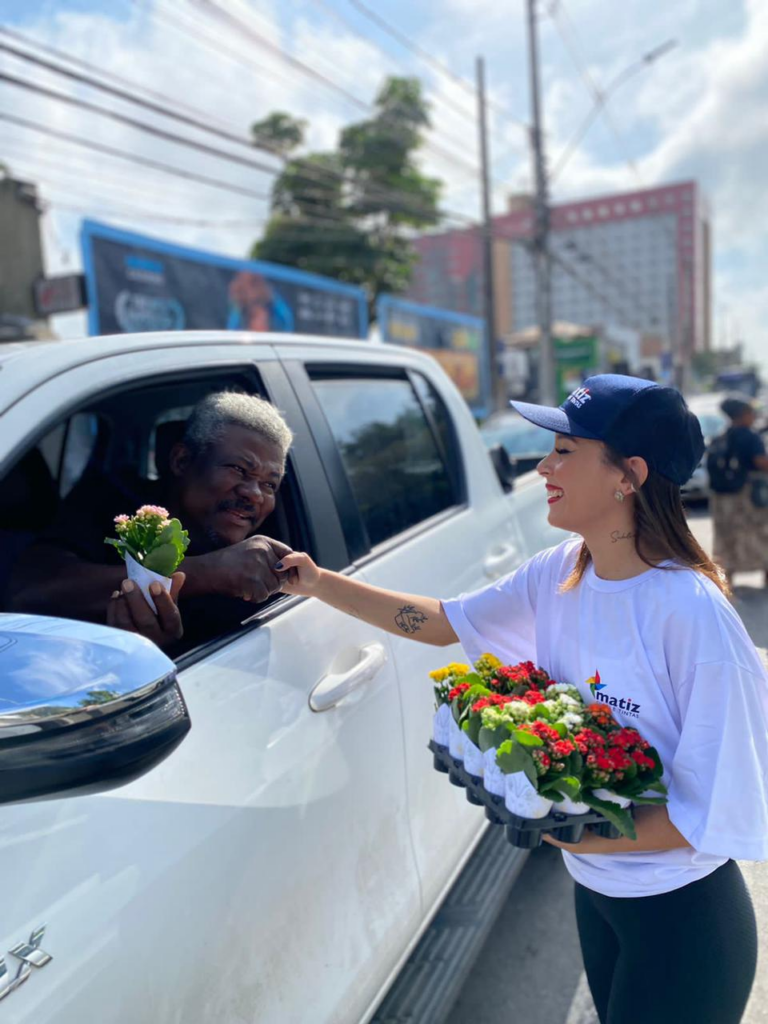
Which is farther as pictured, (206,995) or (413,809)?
(413,809)

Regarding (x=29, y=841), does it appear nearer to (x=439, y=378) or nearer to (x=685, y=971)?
(x=685, y=971)

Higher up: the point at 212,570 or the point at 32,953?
the point at 212,570

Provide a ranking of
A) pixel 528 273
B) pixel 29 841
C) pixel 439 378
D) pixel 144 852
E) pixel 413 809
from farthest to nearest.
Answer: pixel 528 273 < pixel 439 378 < pixel 413 809 < pixel 144 852 < pixel 29 841

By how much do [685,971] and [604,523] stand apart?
83 cm

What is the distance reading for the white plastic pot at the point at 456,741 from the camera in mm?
1509

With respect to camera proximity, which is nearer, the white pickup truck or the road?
the white pickup truck

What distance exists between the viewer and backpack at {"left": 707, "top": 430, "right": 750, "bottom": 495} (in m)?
6.98

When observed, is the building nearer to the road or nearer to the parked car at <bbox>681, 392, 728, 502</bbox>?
the parked car at <bbox>681, 392, 728, 502</bbox>

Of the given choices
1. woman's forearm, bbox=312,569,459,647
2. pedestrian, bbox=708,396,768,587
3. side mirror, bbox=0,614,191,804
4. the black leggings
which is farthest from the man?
pedestrian, bbox=708,396,768,587

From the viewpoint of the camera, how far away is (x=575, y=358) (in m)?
36.2

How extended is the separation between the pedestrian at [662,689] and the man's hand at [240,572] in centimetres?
61

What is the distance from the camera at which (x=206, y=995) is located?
4.24 ft

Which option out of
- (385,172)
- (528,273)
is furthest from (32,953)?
(528,273)

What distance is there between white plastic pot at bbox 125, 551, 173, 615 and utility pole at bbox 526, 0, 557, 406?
18442 mm
